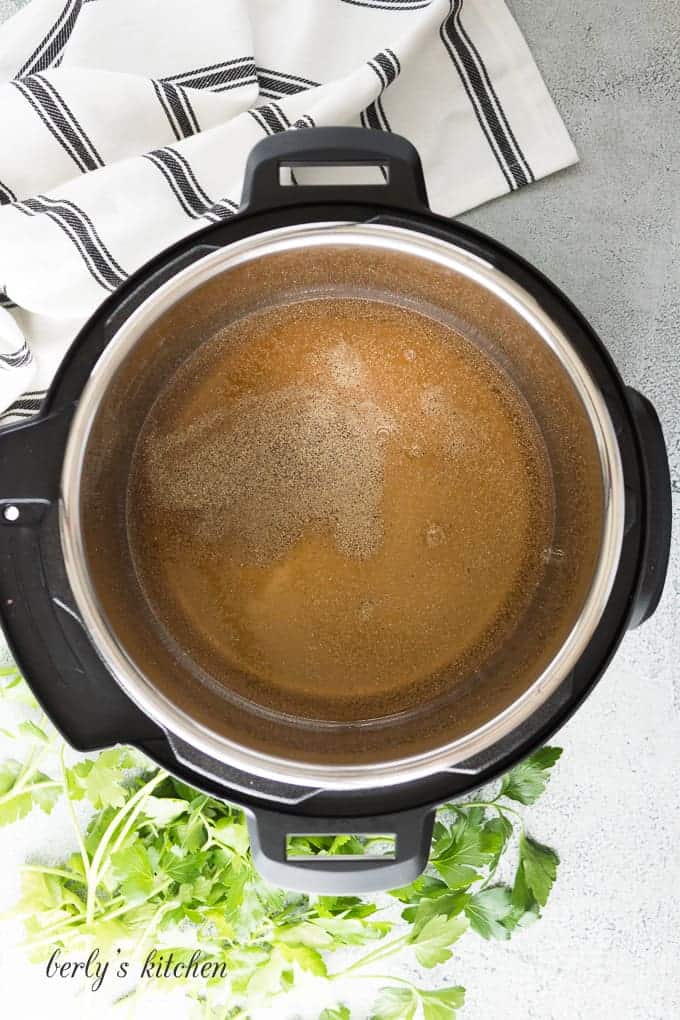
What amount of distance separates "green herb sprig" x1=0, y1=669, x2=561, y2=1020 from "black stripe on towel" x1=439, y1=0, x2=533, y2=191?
1.68ft

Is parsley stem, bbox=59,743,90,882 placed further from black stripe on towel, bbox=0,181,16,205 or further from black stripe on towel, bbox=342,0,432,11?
black stripe on towel, bbox=342,0,432,11

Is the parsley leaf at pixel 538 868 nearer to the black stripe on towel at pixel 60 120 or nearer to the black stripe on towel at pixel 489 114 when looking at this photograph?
the black stripe on towel at pixel 489 114

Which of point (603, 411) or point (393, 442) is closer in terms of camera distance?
point (603, 411)

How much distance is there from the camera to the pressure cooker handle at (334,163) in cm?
59

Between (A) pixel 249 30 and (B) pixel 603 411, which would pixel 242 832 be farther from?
(A) pixel 249 30

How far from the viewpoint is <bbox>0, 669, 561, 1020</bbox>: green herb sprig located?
2.62 ft

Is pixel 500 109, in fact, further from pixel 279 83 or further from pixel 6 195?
pixel 6 195

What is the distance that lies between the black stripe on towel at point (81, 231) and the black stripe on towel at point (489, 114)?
0.35 metres

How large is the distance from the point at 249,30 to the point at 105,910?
2.57 feet

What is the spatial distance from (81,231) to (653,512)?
498mm

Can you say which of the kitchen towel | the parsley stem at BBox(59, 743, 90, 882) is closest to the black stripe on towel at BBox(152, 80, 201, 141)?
the kitchen towel

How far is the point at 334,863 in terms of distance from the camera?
2.01ft

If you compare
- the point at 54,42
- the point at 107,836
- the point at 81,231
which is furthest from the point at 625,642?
the point at 54,42

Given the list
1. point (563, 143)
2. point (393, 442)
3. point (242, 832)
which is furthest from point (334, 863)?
point (563, 143)
